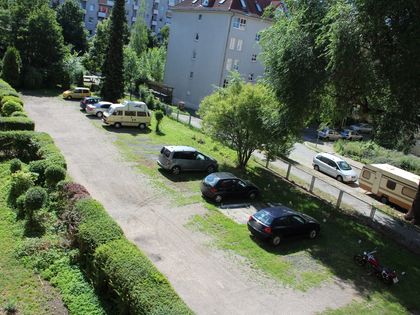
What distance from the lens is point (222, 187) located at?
65.3 ft

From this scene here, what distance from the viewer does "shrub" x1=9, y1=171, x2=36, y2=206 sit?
16562 mm

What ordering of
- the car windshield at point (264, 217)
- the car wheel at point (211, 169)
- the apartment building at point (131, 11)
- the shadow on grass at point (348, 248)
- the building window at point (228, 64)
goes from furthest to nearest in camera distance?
the apartment building at point (131, 11), the building window at point (228, 64), the car wheel at point (211, 169), the car windshield at point (264, 217), the shadow on grass at point (348, 248)

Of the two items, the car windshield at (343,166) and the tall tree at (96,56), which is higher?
the tall tree at (96,56)

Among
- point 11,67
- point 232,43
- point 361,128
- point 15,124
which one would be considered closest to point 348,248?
point 15,124

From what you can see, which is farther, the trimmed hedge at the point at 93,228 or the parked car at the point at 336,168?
the parked car at the point at 336,168

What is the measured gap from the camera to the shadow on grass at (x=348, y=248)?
14594mm

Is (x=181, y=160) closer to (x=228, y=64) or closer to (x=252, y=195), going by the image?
(x=252, y=195)

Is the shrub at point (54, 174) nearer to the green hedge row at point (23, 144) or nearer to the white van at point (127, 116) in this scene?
the green hedge row at point (23, 144)

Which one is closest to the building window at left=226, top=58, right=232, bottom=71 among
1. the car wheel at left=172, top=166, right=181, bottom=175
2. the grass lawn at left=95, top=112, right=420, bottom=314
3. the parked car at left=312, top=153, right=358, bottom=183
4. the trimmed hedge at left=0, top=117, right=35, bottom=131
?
the parked car at left=312, top=153, right=358, bottom=183

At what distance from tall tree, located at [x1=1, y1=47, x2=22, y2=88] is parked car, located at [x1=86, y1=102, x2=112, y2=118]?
13.6 meters

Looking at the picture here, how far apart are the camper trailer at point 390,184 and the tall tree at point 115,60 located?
27833 millimetres

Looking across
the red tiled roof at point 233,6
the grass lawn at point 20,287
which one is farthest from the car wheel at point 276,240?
the red tiled roof at point 233,6

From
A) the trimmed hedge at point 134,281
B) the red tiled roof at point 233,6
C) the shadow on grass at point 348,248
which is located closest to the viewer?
the trimmed hedge at point 134,281

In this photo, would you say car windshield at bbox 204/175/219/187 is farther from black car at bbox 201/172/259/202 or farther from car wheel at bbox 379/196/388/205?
car wheel at bbox 379/196/388/205
